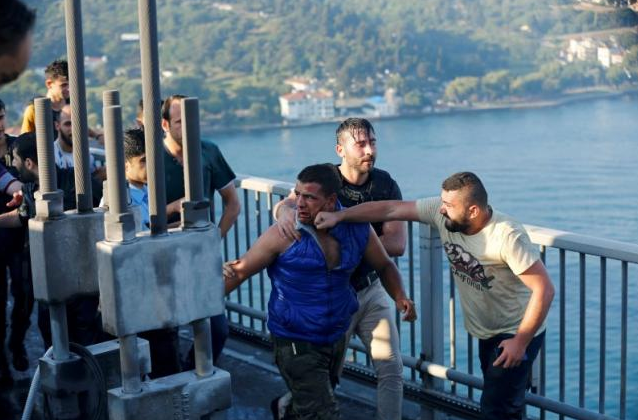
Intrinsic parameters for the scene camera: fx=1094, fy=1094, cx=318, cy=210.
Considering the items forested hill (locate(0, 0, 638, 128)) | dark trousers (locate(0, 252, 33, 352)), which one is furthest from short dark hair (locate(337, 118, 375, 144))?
forested hill (locate(0, 0, 638, 128))

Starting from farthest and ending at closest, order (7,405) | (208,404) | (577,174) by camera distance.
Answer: (577,174), (7,405), (208,404)

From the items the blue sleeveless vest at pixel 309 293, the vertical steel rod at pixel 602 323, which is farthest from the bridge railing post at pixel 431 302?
the vertical steel rod at pixel 602 323

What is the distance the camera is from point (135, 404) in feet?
11.7

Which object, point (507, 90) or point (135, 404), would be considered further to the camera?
point (507, 90)

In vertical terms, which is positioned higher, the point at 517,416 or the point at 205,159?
the point at 205,159

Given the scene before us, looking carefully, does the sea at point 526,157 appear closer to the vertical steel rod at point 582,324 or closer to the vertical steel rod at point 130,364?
the vertical steel rod at point 582,324

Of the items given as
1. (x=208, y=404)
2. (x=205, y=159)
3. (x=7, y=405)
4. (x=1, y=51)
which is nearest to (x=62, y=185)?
(x=205, y=159)

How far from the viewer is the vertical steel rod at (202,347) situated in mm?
3637

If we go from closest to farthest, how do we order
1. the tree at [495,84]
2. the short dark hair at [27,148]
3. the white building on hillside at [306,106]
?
the short dark hair at [27,148]
the tree at [495,84]
the white building on hillside at [306,106]

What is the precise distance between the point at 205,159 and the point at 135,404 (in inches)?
111

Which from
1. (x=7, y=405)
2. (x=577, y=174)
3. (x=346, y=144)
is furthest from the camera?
(x=577, y=174)

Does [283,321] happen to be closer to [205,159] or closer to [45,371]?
[45,371]

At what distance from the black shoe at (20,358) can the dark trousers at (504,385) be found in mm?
2893

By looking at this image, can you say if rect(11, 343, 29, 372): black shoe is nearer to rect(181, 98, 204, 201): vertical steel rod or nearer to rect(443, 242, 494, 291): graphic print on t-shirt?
rect(443, 242, 494, 291): graphic print on t-shirt
